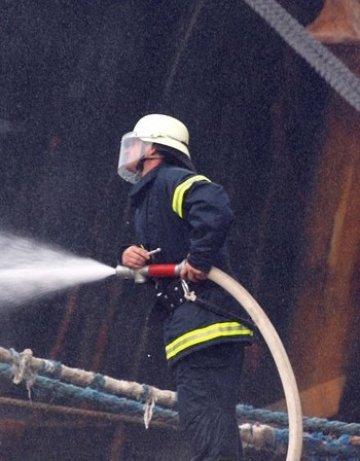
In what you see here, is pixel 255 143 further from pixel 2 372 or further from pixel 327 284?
pixel 2 372

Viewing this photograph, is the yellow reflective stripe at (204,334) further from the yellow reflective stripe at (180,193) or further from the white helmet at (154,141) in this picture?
the white helmet at (154,141)

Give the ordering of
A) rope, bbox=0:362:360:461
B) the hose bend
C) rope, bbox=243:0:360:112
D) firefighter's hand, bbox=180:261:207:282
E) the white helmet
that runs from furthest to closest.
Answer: rope, bbox=0:362:360:461 < rope, bbox=243:0:360:112 < the white helmet < firefighter's hand, bbox=180:261:207:282 < the hose bend

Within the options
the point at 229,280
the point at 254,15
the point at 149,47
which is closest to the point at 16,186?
the point at 149,47

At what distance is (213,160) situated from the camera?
600 cm

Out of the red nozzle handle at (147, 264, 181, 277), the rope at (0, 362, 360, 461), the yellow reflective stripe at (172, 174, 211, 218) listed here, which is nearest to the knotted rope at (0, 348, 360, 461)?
the rope at (0, 362, 360, 461)

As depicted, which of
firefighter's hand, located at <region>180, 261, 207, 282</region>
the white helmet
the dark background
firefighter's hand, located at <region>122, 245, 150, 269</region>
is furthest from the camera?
the dark background

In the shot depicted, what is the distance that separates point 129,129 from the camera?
599 cm

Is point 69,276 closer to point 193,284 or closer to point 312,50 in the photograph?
point 193,284

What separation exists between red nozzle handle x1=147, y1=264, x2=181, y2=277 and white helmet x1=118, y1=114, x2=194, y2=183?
19.3 inches

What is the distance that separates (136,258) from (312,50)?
140 centimetres

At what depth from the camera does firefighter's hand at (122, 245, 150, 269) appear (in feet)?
14.9

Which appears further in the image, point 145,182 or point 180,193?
point 145,182

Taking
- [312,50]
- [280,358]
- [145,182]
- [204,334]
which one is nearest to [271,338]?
[280,358]

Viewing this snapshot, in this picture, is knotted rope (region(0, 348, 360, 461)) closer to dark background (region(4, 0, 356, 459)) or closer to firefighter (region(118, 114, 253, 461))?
dark background (region(4, 0, 356, 459))
